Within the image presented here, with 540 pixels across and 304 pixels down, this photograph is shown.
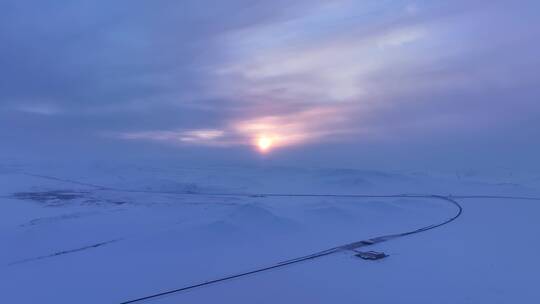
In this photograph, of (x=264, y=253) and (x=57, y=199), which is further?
(x=57, y=199)

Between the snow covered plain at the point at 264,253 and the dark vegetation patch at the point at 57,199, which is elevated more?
the dark vegetation patch at the point at 57,199

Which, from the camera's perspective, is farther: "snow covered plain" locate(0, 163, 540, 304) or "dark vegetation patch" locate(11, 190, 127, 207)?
"dark vegetation patch" locate(11, 190, 127, 207)

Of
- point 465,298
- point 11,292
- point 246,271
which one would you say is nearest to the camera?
point 465,298

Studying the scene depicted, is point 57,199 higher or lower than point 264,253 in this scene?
higher

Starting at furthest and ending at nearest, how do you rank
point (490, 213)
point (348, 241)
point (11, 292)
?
point (490, 213) < point (348, 241) < point (11, 292)

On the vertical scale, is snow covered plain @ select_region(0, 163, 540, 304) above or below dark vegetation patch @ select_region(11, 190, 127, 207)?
below

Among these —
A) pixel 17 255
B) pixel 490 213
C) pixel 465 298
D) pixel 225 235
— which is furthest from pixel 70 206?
pixel 490 213

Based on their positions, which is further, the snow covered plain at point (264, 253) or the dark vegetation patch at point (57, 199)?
the dark vegetation patch at point (57, 199)

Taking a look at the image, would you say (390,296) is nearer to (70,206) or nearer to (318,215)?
(318,215)
